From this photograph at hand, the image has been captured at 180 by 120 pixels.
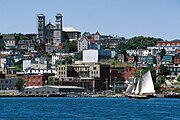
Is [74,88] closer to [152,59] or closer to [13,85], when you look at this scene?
[13,85]

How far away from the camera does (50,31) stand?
158 meters

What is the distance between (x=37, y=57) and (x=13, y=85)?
29.7m

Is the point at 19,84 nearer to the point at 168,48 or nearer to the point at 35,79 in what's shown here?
the point at 35,79

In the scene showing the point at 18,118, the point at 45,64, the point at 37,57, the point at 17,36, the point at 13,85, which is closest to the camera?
the point at 18,118

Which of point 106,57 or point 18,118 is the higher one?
point 106,57

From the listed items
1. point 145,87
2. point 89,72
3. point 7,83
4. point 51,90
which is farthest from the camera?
point 89,72

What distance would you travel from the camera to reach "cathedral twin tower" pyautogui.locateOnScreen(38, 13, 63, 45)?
158m

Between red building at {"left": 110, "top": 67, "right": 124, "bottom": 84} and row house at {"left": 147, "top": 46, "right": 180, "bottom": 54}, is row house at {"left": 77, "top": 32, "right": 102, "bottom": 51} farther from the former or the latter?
red building at {"left": 110, "top": 67, "right": 124, "bottom": 84}

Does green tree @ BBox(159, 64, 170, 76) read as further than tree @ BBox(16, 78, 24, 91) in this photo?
Yes

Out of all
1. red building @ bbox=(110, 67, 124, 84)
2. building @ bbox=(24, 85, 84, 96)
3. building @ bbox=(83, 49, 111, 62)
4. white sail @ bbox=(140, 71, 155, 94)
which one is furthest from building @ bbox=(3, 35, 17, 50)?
white sail @ bbox=(140, 71, 155, 94)

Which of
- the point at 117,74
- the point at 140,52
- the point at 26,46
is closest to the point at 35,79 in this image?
the point at 117,74

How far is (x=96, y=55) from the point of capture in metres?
128

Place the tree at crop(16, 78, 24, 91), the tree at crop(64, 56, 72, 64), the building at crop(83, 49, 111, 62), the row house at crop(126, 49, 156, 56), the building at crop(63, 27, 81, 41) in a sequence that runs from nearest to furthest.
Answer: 1. the tree at crop(16, 78, 24, 91)
2. the tree at crop(64, 56, 72, 64)
3. the building at crop(83, 49, 111, 62)
4. the row house at crop(126, 49, 156, 56)
5. the building at crop(63, 27, 81, 41)


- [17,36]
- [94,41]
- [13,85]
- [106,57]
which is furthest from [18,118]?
[17,36]
